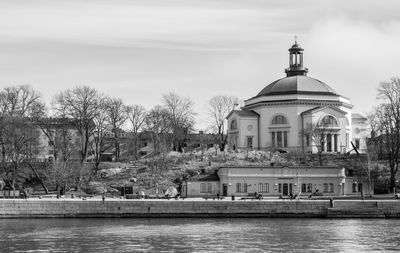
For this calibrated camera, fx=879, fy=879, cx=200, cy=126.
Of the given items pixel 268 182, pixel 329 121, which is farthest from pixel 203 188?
pixel 329 121

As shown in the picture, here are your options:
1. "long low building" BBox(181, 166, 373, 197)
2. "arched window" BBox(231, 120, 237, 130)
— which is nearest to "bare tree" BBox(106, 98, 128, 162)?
"arched window" BBox(231, 120, 237, 130)

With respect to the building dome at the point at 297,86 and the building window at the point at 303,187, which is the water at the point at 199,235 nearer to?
the building window at the point at 303,187

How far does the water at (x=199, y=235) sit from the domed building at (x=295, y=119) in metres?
40.1

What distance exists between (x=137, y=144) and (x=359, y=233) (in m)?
63.9

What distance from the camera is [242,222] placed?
2714 inches

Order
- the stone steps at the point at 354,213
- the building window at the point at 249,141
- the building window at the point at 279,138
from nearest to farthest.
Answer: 1. the stone steps at the point at 354,213
2. the building window at the point at 279,138
3. the building window at the point at 249,141

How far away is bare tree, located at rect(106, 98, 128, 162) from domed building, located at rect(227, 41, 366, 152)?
14.6 m

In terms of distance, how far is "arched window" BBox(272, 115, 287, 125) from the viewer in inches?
4486

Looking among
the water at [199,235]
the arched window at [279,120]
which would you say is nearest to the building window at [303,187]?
the water at [199,235]

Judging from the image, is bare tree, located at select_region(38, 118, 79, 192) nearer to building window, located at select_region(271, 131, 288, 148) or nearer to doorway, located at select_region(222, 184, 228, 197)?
doorway, located at select_region(222, 184, 228, 197)

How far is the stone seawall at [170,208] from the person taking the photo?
2899 inches

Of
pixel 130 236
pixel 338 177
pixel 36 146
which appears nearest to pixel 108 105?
pixel 36 146

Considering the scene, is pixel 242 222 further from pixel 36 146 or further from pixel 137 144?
pixel 137 144

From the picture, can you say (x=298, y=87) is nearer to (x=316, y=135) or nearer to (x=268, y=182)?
(x=316, y=135)
